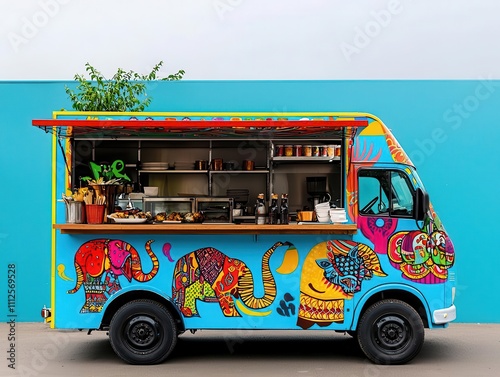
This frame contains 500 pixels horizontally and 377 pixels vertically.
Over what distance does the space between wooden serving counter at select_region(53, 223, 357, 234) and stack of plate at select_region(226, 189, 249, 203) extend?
1.16 m

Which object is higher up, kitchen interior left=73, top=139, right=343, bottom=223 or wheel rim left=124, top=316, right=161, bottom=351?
kitchen interior left=73, top=139, right=343, bottom=223

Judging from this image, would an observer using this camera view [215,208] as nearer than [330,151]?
No

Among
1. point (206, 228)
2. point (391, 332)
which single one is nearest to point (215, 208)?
point (206, 228)

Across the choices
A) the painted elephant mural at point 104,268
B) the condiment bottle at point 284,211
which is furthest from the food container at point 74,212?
the condiment bottle at point 284,211

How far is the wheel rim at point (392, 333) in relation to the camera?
880cm

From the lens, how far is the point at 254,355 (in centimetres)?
971

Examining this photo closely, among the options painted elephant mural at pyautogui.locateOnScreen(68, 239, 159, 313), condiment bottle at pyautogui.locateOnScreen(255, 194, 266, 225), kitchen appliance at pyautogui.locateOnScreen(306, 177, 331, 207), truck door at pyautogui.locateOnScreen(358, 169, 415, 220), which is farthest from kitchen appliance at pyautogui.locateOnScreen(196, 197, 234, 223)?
truck door at pyautogui.locateOnScreen(358, 169, 415, 220)

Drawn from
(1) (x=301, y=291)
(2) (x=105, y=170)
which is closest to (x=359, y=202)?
(1) (x=301, y=291)

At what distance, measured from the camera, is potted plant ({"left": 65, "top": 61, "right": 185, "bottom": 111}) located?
11805 mm

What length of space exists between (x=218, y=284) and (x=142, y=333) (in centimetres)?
109

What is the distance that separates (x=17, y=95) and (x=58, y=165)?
14.2ft

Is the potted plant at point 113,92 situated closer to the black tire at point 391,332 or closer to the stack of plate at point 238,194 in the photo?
the stack of plate at point 238,194

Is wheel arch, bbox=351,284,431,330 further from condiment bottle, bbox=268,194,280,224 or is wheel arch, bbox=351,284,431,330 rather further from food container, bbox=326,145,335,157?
food container, bbox=326,145,335,157

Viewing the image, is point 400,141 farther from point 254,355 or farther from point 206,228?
point 206,228
